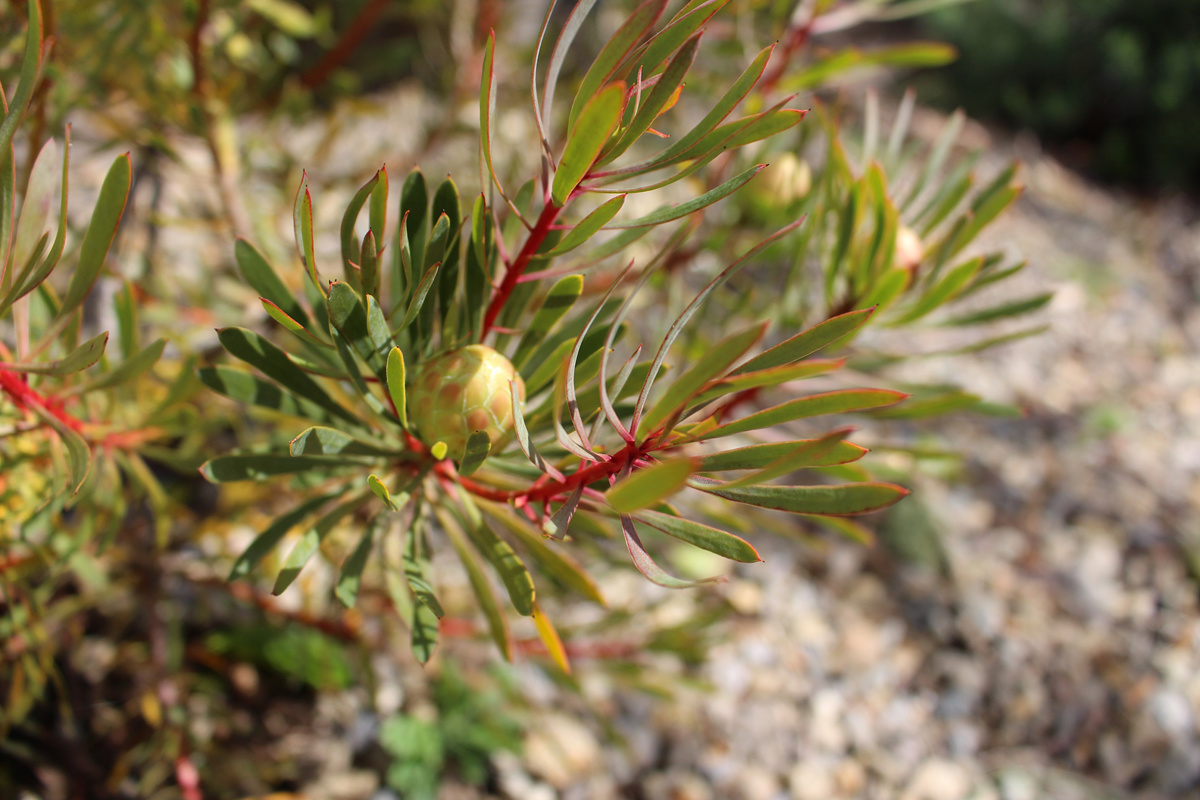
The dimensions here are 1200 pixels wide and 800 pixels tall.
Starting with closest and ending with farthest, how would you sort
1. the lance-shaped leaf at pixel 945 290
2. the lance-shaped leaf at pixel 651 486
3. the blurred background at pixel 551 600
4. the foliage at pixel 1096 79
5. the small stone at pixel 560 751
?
the lance-shaped leaf at pixel 651 486
the lance-shaped leaf at pixel 945 290
the blurred background at pixel 551 600
the small stone at pixel 560 751
the foliage at pixel 1096 79

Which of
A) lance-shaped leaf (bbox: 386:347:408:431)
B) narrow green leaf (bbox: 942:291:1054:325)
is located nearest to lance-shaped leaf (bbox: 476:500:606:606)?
lance-shaped leaf (bbox: 386:347:408:431)

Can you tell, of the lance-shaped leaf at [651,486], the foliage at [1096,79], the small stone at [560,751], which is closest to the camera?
the lance-shaped leaf at [651,486]

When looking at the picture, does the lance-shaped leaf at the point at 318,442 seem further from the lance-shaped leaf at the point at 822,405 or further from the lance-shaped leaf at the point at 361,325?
the lance-shaped leaf at the point at 822,405

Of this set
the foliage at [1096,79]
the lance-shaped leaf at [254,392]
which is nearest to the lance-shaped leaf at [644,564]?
the lance-shaped leaf at [254,392]

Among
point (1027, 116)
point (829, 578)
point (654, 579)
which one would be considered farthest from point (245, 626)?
point (1027, 116)

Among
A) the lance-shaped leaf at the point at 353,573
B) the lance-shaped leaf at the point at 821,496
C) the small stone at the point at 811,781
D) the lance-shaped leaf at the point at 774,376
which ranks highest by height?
the lance-shaped leaf at the point at 774,376

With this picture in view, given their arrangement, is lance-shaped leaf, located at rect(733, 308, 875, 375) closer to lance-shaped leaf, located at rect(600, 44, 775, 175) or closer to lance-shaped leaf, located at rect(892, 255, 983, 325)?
lance-shaped leaf, located at rect(600, 44, 775, 175)

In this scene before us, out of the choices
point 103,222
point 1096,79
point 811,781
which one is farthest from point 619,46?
point 1096,79
